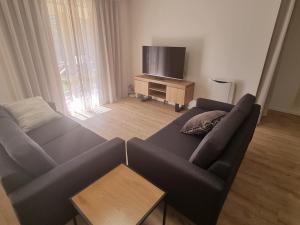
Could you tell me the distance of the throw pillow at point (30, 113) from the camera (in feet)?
6.30

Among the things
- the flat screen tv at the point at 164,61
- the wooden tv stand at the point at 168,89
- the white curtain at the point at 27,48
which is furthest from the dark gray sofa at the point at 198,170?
the white curtain at the point at 27,48

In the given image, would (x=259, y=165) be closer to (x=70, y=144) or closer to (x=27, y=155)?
(x=70, y=144)

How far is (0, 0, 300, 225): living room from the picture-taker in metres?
1.18

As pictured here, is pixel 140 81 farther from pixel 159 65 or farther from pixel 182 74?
pixel 182 74

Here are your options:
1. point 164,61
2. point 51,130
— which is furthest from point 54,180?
point 164,61

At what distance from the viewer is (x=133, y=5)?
392 cm

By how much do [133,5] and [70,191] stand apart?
4.04m

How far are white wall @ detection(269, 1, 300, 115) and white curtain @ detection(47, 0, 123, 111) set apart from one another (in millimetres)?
3409

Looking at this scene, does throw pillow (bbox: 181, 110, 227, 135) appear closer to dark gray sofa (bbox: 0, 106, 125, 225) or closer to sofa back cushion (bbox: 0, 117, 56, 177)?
dark gray sofa (bbox: 0, 106, 125, 225)

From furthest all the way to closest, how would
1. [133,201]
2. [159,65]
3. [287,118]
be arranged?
[159,65], [287,118], [133,201]

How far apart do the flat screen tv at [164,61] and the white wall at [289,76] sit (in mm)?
1841

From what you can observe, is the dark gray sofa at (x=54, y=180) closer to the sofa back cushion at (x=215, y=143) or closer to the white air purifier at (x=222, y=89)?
the sofa back cushion at (x=215, y=143)

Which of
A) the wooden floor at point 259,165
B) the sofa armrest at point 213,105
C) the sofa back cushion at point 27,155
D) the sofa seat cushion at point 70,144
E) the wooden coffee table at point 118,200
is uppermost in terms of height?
the sofa back cushion at point 27,155

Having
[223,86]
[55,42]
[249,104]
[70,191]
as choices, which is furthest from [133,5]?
[70,191]
